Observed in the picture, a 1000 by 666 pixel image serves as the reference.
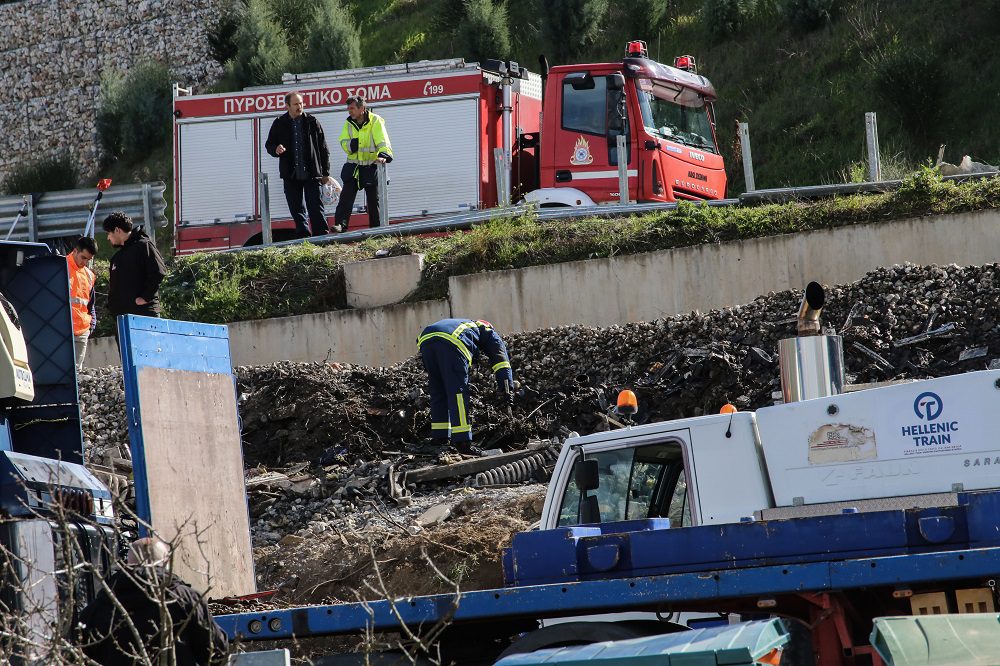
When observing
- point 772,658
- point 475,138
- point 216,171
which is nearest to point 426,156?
point 475,138

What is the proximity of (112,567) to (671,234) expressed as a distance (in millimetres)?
10461

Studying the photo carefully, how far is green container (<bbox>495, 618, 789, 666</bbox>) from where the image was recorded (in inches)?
195

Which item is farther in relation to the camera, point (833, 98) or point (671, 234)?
point (833, 98)

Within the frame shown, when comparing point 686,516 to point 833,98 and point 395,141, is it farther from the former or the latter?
point 833,98

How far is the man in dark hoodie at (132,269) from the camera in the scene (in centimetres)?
1236

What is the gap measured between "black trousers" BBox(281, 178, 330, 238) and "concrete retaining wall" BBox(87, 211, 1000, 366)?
268 cm

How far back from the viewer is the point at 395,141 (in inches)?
802

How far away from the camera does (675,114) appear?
19094mm

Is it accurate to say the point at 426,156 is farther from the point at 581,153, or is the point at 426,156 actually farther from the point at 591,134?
the point at 591,134

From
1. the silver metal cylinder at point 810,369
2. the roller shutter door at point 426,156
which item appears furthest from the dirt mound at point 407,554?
the roller shutter door at point 426,156

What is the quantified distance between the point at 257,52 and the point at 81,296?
24076mm

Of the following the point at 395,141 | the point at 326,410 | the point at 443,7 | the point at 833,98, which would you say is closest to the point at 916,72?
the point at 833,98

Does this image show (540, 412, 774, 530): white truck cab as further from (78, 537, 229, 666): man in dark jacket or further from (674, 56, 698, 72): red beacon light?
(674, 56, 698, 72): red beacon light

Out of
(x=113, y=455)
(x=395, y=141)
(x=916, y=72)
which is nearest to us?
(x=113, y=455)
